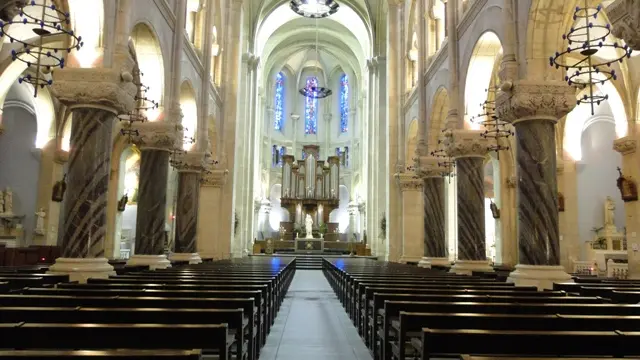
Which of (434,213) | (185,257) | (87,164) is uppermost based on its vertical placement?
(87,164)

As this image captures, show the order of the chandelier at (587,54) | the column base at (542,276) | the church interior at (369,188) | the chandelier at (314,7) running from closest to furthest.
Result: the church interior at (369,188) < the chandelier at (587,54) < the column base at (542,276) < the chandelier at (314,7)

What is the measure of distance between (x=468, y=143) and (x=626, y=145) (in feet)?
23.3

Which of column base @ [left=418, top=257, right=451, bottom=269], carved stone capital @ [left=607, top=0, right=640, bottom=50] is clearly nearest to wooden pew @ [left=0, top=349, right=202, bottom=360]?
carved stone capital @ [left=607, top=0, right=640, bottom=50]

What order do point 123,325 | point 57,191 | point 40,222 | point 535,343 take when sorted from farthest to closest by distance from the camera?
point 57,191
point 40,222
point 123,325
point 535,343

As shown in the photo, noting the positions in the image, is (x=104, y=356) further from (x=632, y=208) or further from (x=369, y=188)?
(x=369, y=188)

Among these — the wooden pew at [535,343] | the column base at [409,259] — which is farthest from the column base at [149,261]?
the column base at [409,259]

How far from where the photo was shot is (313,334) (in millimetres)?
8297

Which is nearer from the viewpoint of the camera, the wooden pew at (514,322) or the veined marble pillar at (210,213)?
the wooden pew at (514,322)

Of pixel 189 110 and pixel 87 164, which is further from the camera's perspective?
pixel 189 110

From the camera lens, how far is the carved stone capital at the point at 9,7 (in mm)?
5934

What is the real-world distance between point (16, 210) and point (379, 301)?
67.2 feet

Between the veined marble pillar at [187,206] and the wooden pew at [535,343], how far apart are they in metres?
14.6

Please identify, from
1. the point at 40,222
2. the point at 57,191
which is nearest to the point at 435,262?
the point at 57,191

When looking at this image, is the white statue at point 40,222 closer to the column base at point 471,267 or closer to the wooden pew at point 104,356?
the column base at point 471,267
